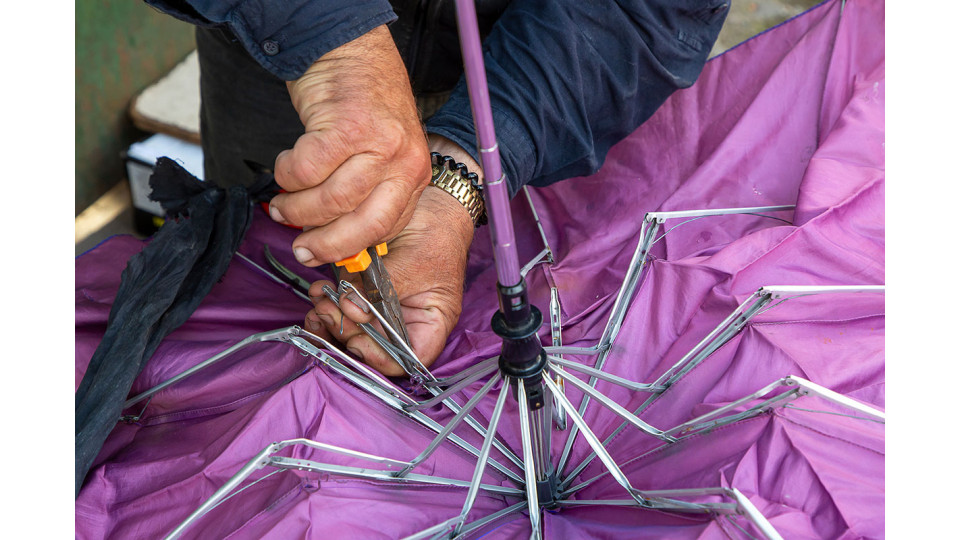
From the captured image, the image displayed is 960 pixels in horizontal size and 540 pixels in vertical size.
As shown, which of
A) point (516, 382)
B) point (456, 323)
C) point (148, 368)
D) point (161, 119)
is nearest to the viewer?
point (516, 382)

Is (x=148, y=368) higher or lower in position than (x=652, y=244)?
lower

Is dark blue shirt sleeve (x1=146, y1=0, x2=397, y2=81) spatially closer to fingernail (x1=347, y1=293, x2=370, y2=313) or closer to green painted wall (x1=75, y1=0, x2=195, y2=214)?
Result: fingernail (x1=347, y1=293, x2=370, y2=313)

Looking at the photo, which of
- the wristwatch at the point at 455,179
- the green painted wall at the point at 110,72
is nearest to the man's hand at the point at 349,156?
the wristwatch at the point at 455,179

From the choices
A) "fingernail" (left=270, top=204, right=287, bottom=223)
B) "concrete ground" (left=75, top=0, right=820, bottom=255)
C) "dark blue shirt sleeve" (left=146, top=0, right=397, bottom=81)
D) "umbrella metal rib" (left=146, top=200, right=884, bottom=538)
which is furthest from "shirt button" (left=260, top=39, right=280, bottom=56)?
"concrete ground" (left=75, top=0, right=820, bottom=255)

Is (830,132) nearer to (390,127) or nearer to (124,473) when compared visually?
(390,127)

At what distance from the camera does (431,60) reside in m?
1.00

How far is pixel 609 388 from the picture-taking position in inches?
28.4

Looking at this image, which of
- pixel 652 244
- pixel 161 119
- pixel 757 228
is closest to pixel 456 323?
pixel 652 244

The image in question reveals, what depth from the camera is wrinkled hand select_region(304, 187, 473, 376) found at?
2.40 ft

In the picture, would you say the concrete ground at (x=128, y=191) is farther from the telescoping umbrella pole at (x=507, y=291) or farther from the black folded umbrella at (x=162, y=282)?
the telescoping umbrella pole at (x=507, y=291)

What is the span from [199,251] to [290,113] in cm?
35

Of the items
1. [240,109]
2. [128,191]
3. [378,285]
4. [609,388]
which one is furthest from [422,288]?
[128,191]

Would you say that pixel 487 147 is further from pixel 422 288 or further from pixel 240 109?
pixel 240 109

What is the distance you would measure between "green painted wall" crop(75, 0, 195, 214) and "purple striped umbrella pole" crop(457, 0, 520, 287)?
131cm
